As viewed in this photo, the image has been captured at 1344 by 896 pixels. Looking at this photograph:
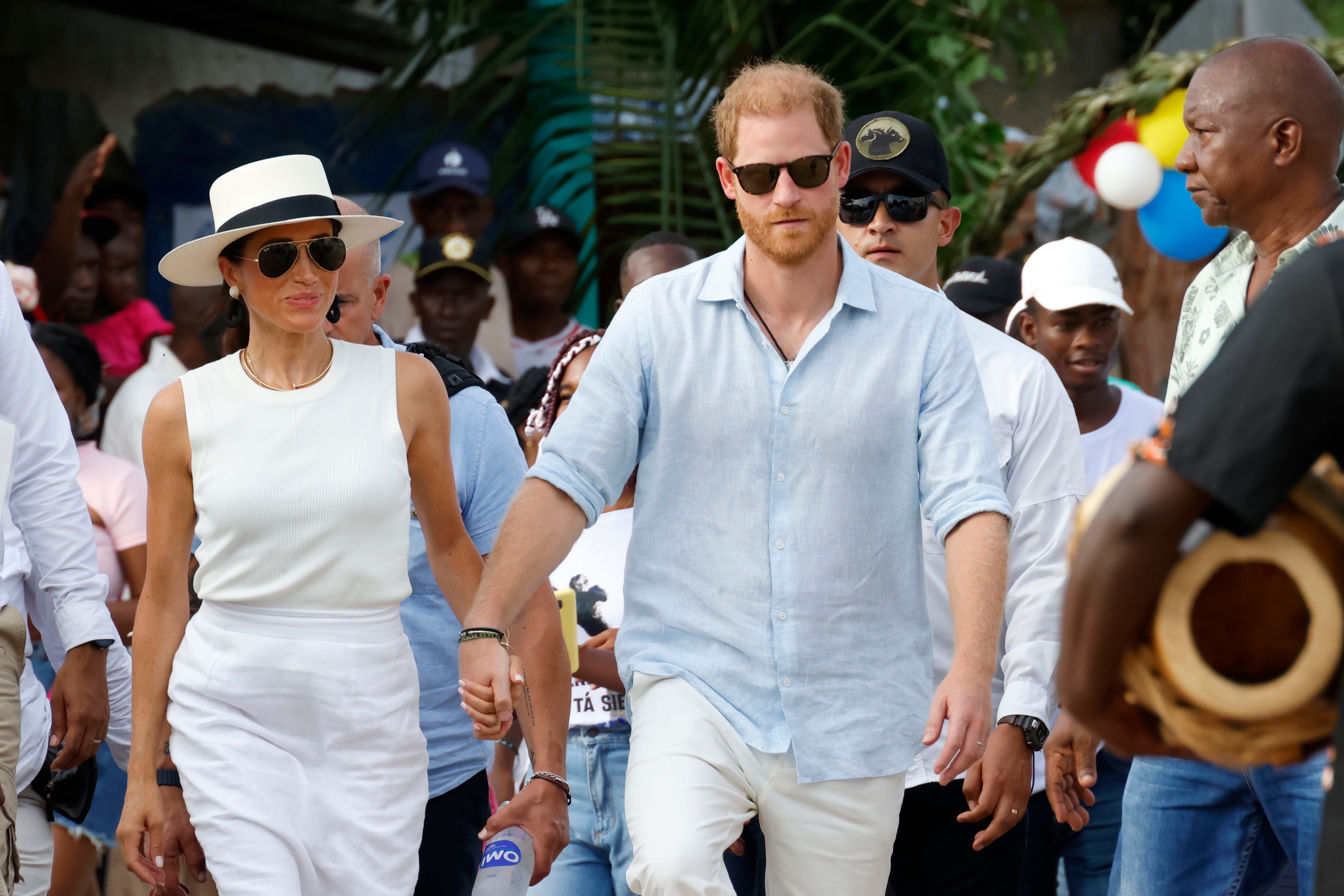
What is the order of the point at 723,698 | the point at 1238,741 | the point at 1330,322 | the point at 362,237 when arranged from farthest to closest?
the point at 362,237 → the point at 723,698 → the point at 1238,741 → the point at 1330,322

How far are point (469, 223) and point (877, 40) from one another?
2275 mm

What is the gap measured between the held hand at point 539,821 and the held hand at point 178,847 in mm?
622

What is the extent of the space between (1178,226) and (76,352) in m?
4.68

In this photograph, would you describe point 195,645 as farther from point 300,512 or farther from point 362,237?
point 362,237

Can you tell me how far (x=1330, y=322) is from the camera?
→ 1.57 meters

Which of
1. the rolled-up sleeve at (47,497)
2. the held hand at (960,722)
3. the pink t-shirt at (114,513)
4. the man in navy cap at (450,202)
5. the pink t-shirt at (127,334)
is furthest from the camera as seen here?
the man in navy cap at (450,202)

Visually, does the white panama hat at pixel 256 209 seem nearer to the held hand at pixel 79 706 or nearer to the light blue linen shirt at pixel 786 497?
the light blue linen shirt at pixel 786 497

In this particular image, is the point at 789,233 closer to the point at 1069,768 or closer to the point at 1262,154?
the point at 1262,154

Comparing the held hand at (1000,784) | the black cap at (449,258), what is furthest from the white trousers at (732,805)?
the black cap at (449,258)

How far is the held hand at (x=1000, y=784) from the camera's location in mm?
3297

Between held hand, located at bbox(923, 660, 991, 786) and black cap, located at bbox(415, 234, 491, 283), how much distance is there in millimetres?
4208

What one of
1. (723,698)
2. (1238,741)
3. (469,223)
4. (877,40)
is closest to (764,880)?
(723,698)

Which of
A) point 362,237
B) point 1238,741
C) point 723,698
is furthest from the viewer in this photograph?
point 362,237

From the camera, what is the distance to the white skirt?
3.23 meters
